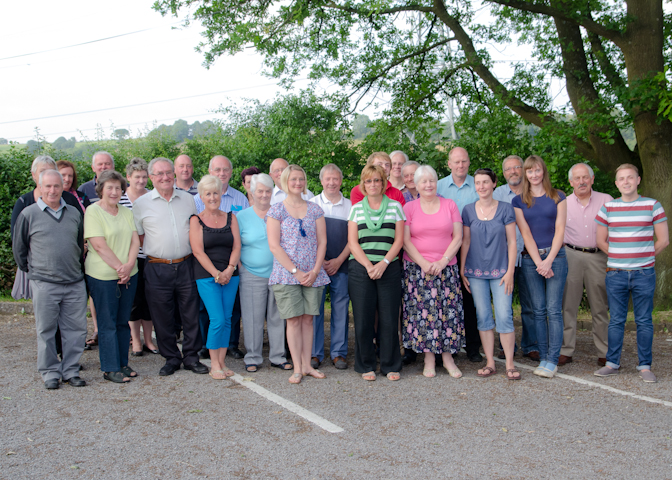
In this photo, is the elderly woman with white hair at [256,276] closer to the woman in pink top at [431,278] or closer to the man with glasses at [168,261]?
the man with glasses at [168,261]

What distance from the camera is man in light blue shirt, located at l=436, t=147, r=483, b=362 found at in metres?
6.18

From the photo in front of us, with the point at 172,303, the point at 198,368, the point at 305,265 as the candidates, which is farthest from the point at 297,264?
the point at 198,368

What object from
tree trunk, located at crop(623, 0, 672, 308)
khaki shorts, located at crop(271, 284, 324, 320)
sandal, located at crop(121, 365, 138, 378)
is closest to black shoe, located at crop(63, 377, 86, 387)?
sandal, located at crop(121, 365, 138, 378)

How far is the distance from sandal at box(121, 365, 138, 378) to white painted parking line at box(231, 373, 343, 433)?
3.31 feet

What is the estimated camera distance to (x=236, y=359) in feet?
20.7

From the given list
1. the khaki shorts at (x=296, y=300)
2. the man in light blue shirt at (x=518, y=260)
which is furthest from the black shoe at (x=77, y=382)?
the man in light blue shirt at (x=518, y=260)

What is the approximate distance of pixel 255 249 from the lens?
574 centimetres

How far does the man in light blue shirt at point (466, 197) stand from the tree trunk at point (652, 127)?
15.3ft

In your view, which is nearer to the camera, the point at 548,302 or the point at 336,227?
the point at 548,302

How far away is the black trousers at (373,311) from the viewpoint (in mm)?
5488

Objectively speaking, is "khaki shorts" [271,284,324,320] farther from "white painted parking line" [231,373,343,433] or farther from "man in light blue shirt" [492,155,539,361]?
"man in light blue shirt" [492,155,539,361]

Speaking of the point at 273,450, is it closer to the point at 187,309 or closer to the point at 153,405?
the point at 153,405

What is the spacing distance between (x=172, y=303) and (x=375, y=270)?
2106mm

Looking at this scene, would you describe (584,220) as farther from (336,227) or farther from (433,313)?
(336,227)
